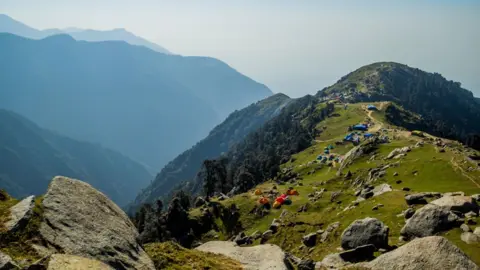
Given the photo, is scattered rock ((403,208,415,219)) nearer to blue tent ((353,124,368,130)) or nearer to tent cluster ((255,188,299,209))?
tent cluster ((255,188,299,209))

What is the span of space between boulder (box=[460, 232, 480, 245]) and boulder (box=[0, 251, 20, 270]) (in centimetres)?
3674

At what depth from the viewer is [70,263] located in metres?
14.5

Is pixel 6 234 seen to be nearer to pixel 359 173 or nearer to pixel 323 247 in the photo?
pixel 323 247

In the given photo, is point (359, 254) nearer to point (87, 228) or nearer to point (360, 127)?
point (87, 228)

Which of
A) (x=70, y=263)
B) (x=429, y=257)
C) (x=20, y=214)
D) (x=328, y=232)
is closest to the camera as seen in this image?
(x=70, y=263)

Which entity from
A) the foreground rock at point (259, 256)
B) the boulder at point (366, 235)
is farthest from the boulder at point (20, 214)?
the boulder at point (366, 235)

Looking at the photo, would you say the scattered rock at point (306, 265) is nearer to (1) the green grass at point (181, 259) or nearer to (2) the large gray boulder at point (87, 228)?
(1) the green grass at point (181, 259)

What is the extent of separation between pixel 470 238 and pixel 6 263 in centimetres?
3751

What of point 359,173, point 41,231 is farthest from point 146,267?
point 359,173

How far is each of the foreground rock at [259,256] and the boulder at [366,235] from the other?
45.7ft

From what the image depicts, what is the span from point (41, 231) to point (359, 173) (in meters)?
99.0

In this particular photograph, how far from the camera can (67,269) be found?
46.1 feet

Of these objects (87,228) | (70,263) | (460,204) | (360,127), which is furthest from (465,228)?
(360,127)

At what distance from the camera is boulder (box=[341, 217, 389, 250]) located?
Answer: 37219mm
